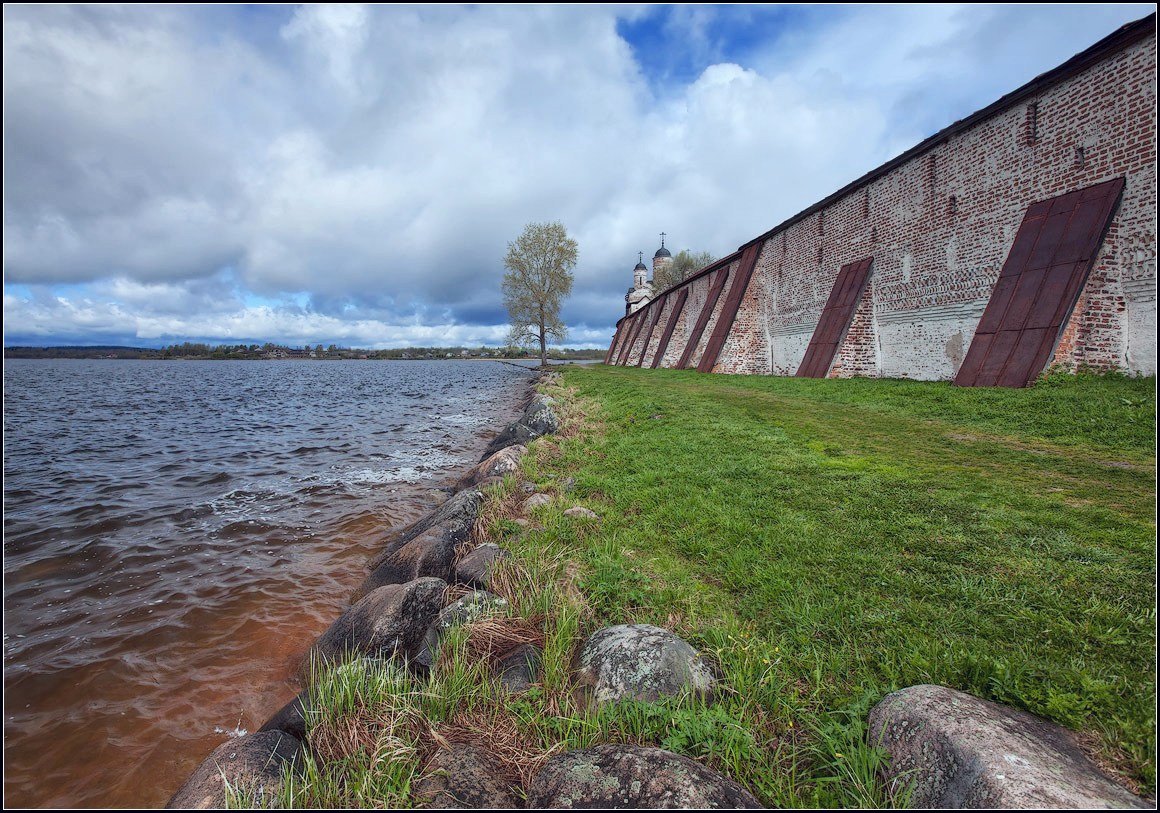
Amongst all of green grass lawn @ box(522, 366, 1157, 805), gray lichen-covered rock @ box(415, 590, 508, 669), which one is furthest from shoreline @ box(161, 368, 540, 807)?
green grass lawn @ box(522, 366, 1157, 805)

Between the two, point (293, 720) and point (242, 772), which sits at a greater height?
point (242, 772)

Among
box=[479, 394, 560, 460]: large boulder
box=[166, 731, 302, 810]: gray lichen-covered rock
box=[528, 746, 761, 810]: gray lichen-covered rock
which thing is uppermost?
box=[479, 394, 560, 460]: large boulder

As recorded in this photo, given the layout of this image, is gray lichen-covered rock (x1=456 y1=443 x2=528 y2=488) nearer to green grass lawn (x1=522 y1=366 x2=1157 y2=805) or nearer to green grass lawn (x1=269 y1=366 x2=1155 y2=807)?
green grass lawn (x1=522 y1=366 x2=1157 y2=805)

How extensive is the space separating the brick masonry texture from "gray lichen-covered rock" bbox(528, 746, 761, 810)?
954 centimetres

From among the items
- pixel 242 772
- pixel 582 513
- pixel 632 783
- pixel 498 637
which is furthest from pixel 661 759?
pixel 582 513

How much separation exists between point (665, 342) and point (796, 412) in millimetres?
23225

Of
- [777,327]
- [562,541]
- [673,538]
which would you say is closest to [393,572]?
[562,541]

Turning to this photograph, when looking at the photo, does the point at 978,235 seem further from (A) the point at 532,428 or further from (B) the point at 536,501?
(B) the point at 536,501

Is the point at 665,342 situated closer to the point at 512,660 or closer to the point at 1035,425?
the point at 1035,425

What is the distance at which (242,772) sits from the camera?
7.90 ft

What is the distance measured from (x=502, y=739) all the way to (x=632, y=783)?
82 centimetres

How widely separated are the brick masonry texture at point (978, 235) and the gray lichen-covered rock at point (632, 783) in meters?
9.54

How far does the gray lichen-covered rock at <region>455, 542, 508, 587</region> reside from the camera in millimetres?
4066

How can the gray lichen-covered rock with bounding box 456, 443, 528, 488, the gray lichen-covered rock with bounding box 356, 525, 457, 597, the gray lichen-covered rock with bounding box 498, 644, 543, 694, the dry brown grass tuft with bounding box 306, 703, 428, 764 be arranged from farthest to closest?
the gray lichen-covered rock with bounding box 456, 443, 528, 488 < the gray lichen-covered rock with bounding box 356, 525, 457, 597 < the gray lichen-covered rock with bounding box 498, 644, 543, 694 < the dry brown grass tuft with bounding box 306, 703, 428, 764
